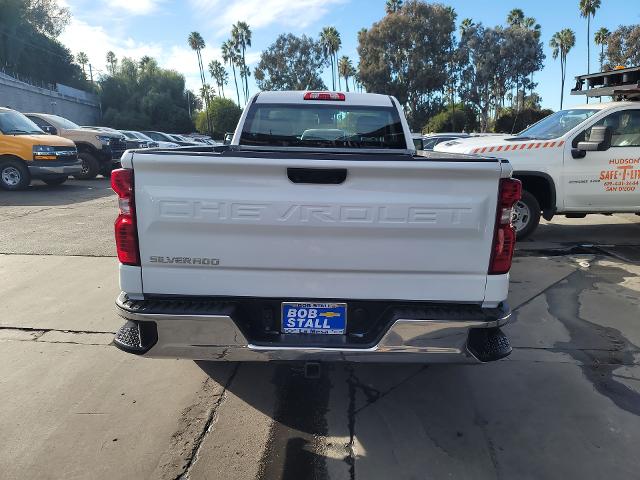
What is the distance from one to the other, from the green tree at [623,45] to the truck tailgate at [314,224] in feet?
146

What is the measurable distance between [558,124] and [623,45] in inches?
1691

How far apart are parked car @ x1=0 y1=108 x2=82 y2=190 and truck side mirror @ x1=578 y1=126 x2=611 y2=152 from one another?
12.0 meters

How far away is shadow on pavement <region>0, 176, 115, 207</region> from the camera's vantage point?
36.8ft

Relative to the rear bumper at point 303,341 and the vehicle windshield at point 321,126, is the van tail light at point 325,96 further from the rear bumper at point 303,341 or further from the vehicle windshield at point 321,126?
the rear bumper at point 303,341

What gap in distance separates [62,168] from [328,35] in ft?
193

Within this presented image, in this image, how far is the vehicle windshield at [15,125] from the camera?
41.1 feet

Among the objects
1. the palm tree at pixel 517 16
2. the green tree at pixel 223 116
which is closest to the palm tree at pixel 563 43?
the palm tree at pixel 517 16

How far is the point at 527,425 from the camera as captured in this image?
308cm

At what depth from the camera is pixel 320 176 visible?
8.47ft

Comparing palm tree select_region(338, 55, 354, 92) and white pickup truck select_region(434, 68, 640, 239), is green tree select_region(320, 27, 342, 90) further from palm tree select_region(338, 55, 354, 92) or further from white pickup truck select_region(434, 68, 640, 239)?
white pickup truck select_region(434, 68, 640, 239)

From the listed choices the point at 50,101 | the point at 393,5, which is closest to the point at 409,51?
the point at 393,5

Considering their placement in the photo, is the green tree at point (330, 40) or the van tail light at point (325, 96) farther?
the green tree at point (330, 40)

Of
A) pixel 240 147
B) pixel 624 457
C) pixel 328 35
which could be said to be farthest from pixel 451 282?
pixel 328 35

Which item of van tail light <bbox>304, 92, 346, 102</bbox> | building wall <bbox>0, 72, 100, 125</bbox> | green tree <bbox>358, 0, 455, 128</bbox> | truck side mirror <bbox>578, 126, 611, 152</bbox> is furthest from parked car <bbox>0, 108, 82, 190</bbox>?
green tree <bbox>358, 0, 455, 128</bbox>
